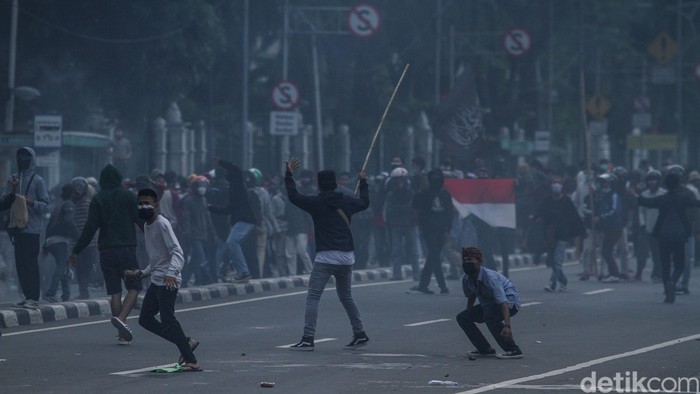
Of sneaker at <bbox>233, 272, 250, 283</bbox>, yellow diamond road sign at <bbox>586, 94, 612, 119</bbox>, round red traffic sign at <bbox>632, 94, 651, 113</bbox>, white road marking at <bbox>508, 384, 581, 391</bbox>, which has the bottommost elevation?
white road marking at <bbox>508, 384, 581, 391</bbox>

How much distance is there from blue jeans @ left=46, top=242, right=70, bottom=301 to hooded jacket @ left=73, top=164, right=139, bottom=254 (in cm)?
467

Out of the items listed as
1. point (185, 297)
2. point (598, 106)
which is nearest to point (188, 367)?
point (185, 297)

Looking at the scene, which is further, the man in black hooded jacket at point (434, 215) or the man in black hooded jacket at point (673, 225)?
the man in black hooded jacket at point (434, 215)

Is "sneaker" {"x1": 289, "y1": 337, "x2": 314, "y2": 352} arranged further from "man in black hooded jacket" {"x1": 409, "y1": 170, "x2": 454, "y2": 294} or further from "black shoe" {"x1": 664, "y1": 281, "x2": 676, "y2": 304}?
"man in black hooded jacket" {"x1": 409, "y1": 170, "x2": 454, "y2": 294}

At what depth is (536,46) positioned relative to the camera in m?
49.9

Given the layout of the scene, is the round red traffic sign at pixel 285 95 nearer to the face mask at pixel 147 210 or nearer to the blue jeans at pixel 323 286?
the blue jeans at pixel 323 286

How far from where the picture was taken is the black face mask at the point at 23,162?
17.9 meters

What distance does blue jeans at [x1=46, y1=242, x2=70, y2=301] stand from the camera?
2037 centimetres

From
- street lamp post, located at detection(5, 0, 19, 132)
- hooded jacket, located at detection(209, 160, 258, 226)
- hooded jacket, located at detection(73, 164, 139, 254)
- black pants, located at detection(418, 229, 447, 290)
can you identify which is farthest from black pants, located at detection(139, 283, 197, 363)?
street lamp post, located at detection(5, 0, 19, 132)

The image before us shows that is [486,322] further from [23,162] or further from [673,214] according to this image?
[673,214]

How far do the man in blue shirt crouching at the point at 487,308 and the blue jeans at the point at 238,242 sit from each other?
8.82 m

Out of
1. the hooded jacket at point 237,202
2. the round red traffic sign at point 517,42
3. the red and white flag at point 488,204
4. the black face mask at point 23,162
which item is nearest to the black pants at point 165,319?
the black face mask at point 23,162

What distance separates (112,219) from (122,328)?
4.42 ft

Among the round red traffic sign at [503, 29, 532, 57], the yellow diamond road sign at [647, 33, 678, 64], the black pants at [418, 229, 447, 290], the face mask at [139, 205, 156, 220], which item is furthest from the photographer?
the yellow diamond road sign at [647, 33, 678, 64]
